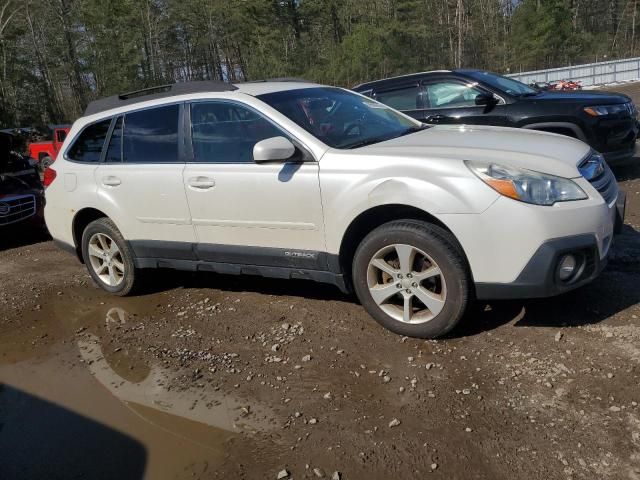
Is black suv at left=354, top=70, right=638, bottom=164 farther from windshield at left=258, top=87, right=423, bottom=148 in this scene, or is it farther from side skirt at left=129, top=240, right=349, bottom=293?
side skirt at left=129, top=240, right=349, bottom=293

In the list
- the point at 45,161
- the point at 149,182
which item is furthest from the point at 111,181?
the point at 45,161

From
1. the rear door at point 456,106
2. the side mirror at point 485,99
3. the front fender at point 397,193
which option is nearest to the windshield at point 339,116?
the front fender at point 397,193

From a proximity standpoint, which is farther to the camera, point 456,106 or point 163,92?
point 456,106

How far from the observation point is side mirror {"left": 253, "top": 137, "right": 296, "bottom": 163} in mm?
3818

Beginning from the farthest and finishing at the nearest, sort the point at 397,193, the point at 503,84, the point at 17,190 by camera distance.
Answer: the point at 17,190, the point at 503,84, the point at 397,193

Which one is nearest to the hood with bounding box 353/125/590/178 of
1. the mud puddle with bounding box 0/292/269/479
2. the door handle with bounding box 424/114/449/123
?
the mud puddle with bounding box 0/292/269/479

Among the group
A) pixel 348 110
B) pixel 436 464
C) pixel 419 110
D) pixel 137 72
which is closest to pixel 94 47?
pixel 137 72

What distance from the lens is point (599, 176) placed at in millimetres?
3732

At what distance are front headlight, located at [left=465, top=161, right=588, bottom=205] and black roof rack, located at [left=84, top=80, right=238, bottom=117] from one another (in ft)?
6.94

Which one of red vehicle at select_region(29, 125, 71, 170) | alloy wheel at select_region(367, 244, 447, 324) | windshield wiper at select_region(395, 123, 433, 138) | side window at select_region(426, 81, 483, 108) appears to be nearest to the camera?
alloy wheel at select_region(367, 244, 447, 324)

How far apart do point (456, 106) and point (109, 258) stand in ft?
15.7

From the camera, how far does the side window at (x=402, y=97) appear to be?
7.93 metres

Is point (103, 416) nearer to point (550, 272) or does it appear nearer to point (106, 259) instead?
point (106, 259)

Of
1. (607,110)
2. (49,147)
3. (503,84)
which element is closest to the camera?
(607,110)
